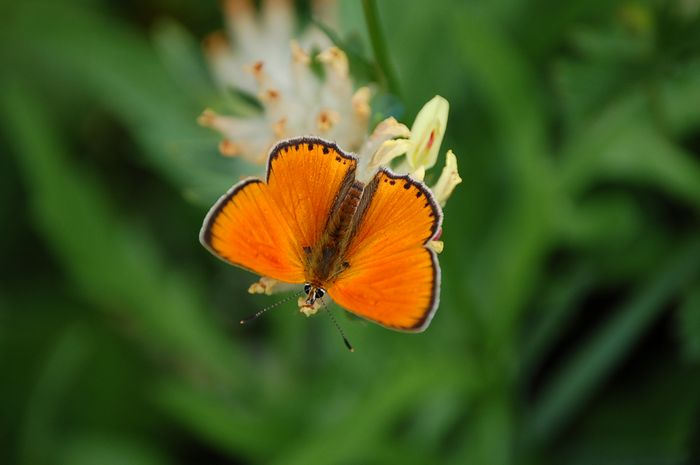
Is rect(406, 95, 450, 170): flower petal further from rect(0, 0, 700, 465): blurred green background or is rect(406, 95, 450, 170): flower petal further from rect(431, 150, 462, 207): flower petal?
rect(0, 0, 700, 465): blurred green background

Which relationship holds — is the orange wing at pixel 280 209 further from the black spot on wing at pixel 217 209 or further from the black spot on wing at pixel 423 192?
the black spot on wing at pixel 423 192

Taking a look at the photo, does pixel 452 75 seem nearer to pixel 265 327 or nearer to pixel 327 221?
pixel 265 327

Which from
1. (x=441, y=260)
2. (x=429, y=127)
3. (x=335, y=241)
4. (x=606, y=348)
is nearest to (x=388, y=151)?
(x=429, y=127)

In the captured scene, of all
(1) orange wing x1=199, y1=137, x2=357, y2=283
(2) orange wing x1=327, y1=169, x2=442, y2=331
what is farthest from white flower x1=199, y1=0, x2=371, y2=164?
(2) orange wing x1=327, y1=169, x2=442, y2=331

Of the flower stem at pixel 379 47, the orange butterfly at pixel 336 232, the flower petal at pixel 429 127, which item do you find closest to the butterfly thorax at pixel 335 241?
the orange butterfly at pixel 336 232

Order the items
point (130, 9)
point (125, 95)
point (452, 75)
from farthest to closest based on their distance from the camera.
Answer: point (130, 9) < point (125, 95) < point (452, 75)

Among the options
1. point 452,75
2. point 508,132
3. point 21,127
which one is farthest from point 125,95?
point 508,132
